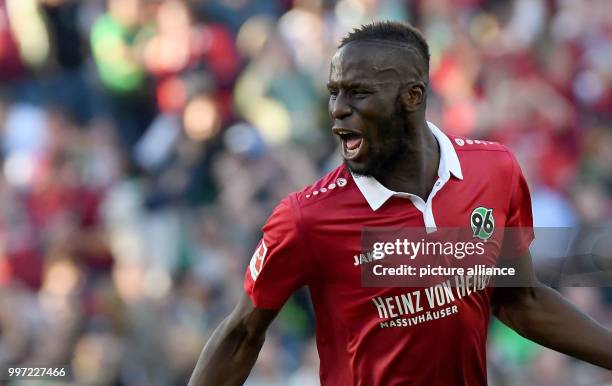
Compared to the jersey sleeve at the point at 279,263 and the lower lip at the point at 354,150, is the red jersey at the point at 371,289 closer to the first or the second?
the jersey sleeve at the point at 279,263

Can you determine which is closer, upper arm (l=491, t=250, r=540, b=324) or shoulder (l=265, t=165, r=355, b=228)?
shoulder (l=265, t=165, r=355, b=228)

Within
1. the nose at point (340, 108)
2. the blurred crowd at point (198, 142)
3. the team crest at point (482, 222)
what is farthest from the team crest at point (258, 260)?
the blurred crowd at point (198, 142)

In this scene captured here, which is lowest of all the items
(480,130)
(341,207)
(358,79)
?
(480,130)

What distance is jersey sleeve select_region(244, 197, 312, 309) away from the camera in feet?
14.5

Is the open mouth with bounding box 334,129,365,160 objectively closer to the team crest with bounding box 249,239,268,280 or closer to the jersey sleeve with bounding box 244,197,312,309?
the jersey sleeve with bounding box 244,197,312,309

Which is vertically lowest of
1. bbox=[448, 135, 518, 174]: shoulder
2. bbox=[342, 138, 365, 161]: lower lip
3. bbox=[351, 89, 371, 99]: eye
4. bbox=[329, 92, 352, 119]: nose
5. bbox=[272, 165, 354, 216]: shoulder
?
bbox=[272, 165, 354, 216]: shoulder

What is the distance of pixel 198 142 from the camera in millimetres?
9297

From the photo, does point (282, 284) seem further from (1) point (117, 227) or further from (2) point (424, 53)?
(1) point (117, 227)

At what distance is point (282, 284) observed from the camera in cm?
447

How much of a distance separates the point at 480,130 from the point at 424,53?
4774mm

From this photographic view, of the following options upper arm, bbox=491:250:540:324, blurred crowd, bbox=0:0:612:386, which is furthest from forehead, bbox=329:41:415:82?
blurred crowd, bbox=0:0:612:386

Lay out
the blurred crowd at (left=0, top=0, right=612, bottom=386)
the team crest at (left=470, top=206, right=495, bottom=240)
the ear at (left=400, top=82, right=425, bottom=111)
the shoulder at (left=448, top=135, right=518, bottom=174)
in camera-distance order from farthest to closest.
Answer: the blurred crowd at (left=0, top=0, right=612, bottom=386), the shoulder at (left=448, top=135, right=518, bottom=174), the team crest at (left=470, top=206, right=495, bottom=240), the ear at (left=400, top=82, right=425, bottom=111)

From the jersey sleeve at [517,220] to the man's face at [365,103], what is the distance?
21.1 inches

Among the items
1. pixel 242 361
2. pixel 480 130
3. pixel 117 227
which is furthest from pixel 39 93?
pixel 242 361
